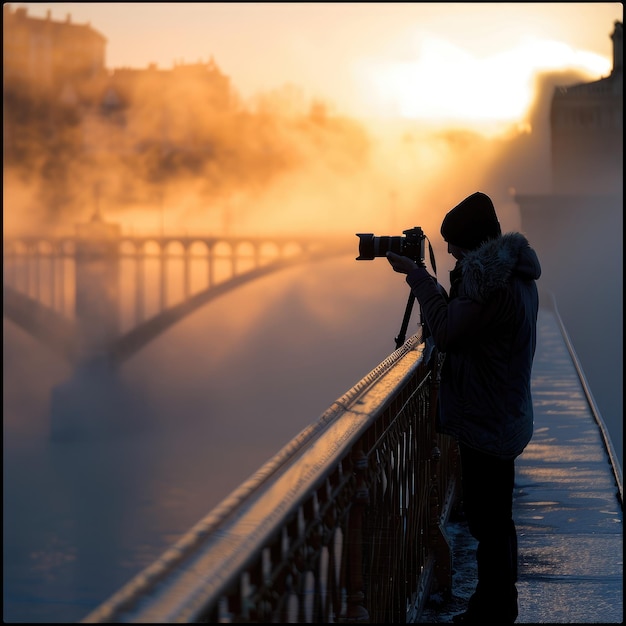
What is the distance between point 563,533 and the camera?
429 cm

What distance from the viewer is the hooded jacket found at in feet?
8.74

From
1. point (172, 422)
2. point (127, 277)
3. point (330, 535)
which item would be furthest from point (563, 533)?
point (127, 277)

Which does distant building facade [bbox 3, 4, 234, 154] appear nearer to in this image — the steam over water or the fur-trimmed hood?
the steam over water

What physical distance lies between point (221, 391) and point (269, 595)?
66649 mm

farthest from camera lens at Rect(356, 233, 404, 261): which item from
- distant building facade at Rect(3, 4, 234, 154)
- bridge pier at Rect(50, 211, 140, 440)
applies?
distant building facade at Rect(3, 4, 234, 154)

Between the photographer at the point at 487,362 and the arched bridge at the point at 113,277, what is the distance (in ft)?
104

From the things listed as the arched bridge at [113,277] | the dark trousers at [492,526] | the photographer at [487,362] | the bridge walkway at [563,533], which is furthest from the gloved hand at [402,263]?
the arched bridge at [113,277]

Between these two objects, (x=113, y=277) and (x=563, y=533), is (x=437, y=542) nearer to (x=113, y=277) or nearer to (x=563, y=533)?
(x=563, y=533)

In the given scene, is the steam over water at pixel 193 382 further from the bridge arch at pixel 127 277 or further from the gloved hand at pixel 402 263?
the gloved hand at pixel 402 263

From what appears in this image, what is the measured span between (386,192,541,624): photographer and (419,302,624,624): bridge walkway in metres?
0.51

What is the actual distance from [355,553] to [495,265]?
2.97 ft

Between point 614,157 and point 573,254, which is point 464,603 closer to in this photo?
point 573,254

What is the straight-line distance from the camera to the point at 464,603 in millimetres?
3438

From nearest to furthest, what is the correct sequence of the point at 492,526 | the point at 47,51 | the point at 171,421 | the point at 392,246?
the point at 492,526, the point at 392,246, the point at 171,421, the point at 47,51
